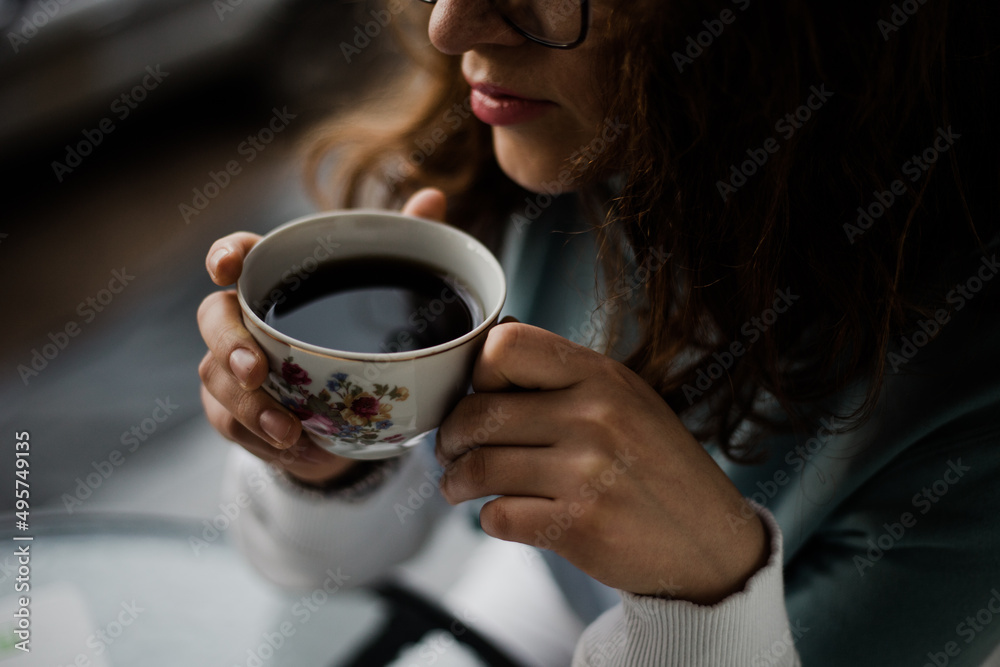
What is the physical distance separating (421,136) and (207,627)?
73cm

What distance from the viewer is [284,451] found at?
0.79 meters

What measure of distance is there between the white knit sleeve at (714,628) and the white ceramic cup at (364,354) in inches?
11.3

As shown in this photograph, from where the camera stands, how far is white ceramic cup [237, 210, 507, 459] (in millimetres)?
533

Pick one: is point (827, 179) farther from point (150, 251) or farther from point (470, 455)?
point (150, 251)

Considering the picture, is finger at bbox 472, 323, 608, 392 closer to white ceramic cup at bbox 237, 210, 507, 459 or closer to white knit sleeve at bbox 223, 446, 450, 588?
white ceramic cup at bbox 237, 210, 507, 459

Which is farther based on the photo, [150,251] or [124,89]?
[150,251]

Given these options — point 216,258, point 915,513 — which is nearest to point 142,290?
point 216,258

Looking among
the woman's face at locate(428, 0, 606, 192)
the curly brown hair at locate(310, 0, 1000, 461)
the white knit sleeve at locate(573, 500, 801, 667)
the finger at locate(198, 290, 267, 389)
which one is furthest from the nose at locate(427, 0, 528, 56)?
the white knit sleeve at locate(573, 500, 801, 667)

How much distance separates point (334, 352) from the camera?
52cm

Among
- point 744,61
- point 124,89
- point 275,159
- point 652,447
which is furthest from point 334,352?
point 275,159

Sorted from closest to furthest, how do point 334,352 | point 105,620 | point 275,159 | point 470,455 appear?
point 334,352 < point 470,455 < point 105,620 < point 275,159

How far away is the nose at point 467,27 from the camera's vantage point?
0.65 meters

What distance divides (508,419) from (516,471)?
0.16 ft

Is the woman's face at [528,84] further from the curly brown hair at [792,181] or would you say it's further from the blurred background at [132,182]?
the blurred background at [132,182]
